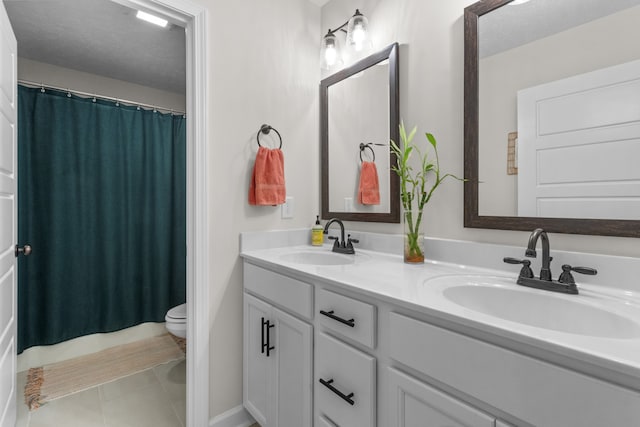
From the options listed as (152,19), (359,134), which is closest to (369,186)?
(359,134)

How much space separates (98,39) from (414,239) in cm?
249

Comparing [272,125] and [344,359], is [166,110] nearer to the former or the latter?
[272,125]

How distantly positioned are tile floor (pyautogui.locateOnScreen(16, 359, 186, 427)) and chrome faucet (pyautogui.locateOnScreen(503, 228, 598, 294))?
180 cm

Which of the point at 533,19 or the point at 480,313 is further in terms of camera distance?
the point at 533,19

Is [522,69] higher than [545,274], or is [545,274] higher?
[522,69]

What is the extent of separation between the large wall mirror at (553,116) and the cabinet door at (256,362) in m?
1.04

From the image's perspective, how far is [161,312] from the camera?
280cm

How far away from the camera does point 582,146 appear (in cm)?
101

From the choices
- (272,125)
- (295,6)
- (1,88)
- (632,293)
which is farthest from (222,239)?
(632,293)

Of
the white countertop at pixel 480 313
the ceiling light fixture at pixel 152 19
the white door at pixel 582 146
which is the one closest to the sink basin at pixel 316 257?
the white countertop at pixel 480 313

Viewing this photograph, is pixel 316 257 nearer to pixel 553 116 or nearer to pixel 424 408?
pixel 424 408

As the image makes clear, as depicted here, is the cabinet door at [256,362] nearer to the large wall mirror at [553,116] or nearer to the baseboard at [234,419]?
the baseboard at [234,419]

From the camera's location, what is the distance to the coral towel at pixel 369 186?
1.70 metres

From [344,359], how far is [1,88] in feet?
5.82
